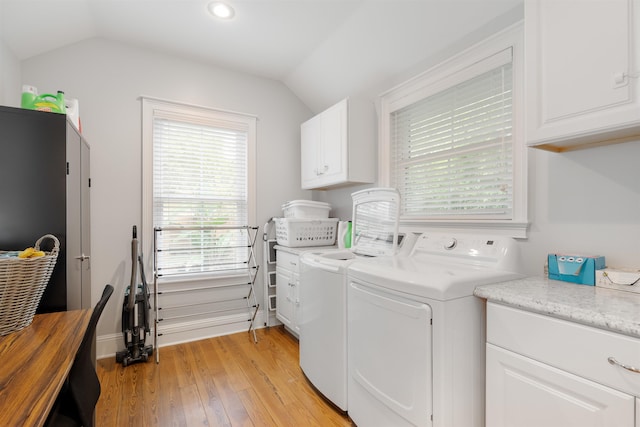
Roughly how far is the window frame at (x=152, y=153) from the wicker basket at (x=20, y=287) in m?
1.55

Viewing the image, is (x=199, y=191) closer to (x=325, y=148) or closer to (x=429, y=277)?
(x=325, y=148)

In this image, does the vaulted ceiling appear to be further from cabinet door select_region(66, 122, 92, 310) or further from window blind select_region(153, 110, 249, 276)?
cabinet door select_region(66, 122, 92, 310)

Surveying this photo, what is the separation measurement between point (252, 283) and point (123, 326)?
114 centimetres

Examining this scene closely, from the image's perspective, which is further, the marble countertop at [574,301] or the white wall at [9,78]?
the white wall at [9,78]

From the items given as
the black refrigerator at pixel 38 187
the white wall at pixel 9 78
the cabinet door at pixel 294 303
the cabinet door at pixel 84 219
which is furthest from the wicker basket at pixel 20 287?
the cabinet door at pixel 294 303

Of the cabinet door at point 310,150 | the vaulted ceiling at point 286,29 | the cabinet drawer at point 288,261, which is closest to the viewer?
the vaulted ceiling at point 286,29

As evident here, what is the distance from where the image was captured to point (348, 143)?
2658 millimetres

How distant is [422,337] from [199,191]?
97.5 inches

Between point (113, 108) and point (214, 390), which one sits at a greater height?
point (113, 108)

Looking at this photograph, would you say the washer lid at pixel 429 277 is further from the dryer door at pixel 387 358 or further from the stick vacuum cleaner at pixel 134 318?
the stick vacuum cleaner at pixel 134 318

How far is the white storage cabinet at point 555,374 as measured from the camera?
91cm

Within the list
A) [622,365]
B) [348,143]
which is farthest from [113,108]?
[622,365]

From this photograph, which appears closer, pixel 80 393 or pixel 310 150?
pixel 80 393

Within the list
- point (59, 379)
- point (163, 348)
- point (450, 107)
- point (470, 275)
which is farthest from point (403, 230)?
point (163, 348)
